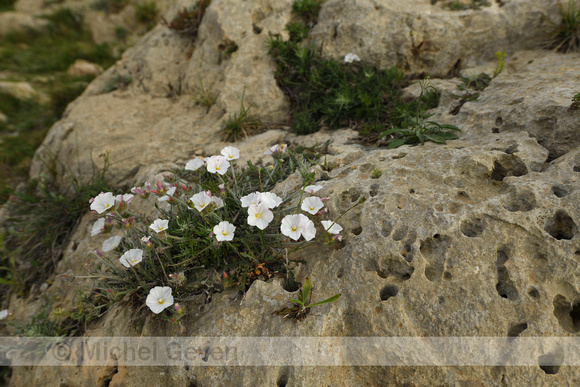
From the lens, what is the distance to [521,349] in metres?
2.08

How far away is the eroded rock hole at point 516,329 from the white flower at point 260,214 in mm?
1751

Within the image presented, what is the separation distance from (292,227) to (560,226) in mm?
1961

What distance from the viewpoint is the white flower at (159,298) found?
243 cm

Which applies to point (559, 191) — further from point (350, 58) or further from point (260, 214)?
point (350, 58)

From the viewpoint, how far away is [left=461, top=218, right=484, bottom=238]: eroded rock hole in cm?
249

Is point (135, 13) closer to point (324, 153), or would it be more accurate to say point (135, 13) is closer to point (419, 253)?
point (324, 153)

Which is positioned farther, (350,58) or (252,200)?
(350,58)

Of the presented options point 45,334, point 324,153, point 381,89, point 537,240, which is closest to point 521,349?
point 537,240

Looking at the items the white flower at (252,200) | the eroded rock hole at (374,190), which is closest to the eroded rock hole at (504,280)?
the eroded rock hole at (374,190)

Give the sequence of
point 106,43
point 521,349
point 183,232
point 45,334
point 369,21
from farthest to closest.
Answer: point 106,43 < point 369,21 < point 45,334 < point 183,232 < point 521,349

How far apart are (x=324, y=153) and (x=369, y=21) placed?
7.50 ft

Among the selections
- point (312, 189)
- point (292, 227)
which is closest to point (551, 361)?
point (292, 227)

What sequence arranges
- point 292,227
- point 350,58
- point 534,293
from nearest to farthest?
point 534,293 → point 292,227 → point 350,58

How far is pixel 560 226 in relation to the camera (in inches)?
95.7
